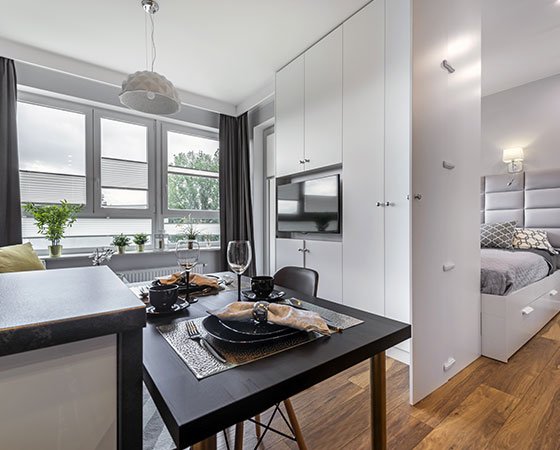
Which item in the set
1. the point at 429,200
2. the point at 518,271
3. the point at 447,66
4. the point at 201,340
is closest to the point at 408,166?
the point at 429,200

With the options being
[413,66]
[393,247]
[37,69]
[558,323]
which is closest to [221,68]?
[37,69]

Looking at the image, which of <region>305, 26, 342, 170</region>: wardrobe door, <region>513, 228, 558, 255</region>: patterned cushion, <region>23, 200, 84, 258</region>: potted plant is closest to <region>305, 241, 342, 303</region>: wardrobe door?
<region>305, 26, 342, 170</region>: wardrobe door

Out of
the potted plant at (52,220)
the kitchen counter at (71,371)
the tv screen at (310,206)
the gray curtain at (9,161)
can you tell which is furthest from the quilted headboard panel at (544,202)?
the gray curtain at (9,161)

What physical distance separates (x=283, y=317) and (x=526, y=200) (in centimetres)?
431

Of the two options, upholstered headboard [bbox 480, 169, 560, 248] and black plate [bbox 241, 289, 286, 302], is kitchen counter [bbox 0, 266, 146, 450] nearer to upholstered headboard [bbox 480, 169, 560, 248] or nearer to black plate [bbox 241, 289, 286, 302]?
black plate [bbox 241, 289, 286, 302]

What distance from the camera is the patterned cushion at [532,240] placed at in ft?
10.4

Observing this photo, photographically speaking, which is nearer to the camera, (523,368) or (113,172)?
(523,368)

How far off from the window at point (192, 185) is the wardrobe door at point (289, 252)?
1521 mm

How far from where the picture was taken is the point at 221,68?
133 inches

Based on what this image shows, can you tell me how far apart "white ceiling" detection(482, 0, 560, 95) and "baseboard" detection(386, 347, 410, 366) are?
303cm

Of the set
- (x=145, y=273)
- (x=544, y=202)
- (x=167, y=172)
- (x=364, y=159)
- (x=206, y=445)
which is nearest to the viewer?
(x=206, y=445)

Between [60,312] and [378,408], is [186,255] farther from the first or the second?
[378,408]

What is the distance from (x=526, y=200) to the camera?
3.70 metres

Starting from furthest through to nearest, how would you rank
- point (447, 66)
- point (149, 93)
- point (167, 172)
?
1. point (167, 172)
2. point (447, 66)
3. point (149, 93)
